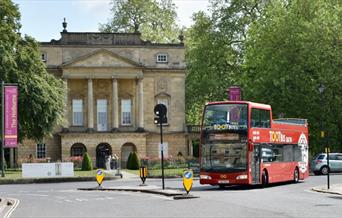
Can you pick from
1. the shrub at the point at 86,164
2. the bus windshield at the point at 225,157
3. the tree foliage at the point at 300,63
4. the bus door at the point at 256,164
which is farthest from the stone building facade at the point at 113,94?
the bus door at the point at 256,164

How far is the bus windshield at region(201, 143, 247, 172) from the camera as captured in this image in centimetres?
3275

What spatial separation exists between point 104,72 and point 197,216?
5491cm

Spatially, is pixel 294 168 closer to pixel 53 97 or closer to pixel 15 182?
pixel 15 182

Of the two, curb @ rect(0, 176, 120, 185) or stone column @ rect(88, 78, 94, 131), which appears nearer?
curb @ rect(0, 176, 120, 185)

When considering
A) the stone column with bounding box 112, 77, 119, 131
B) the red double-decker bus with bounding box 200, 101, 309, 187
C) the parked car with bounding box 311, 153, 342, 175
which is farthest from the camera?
the stone column with bounding box 112, 77, 119, 131

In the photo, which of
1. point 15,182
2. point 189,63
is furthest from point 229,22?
point 15,182

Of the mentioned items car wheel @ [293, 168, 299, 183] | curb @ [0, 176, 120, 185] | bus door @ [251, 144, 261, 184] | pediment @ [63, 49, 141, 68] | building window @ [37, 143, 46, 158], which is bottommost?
curb @ [0, 176, 120, 185]

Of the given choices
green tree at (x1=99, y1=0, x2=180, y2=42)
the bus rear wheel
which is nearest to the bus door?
the bus rear wheel

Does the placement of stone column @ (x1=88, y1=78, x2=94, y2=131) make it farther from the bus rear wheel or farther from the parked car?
the bus rear wheel

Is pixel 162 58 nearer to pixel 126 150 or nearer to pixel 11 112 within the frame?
pixel 126 150

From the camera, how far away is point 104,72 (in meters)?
72.8

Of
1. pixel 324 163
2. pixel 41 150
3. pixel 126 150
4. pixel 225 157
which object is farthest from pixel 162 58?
pixel 225 157

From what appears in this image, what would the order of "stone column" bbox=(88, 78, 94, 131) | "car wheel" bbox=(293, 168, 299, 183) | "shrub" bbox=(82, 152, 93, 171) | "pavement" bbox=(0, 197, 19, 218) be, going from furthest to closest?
"stone column" bbox=(88, 78, 94, 131), "shrub" bbox=(82, 152, 93, 171), "car wheel" bbox=(293, 168, 299, 183), "pavement" bbox=(0, 197, 19, 218)

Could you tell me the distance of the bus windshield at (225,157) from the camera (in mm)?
32750
